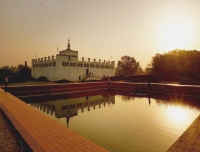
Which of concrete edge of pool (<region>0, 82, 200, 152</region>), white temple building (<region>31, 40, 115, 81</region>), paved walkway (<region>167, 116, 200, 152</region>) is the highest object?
white temple building (<region>31, 40, 115, 81</region>)

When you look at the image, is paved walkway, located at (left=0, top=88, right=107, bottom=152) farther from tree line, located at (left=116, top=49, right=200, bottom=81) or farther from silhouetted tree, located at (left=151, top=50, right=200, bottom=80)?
silhouetted tree, located at (left=151, top=50, right=200, bottom=80)

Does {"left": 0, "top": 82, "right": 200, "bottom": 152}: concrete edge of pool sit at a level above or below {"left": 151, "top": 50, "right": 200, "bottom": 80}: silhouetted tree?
below

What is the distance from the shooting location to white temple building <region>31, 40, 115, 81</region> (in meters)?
36.8

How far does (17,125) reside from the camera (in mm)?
5656

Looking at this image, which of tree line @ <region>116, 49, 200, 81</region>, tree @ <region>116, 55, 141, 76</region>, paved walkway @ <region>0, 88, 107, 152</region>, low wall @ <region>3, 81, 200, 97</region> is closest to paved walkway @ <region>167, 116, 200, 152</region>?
paved walkway @ <region>0, 88, 107, 152</region>

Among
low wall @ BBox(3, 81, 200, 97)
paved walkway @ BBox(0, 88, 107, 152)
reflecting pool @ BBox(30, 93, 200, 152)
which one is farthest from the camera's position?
low wall @ BBox(3, 81, 200, 97)

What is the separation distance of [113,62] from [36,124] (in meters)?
43.9

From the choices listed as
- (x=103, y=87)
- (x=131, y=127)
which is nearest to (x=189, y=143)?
(x=131, y=127)

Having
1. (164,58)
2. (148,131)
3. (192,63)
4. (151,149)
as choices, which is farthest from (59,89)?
(164,58)

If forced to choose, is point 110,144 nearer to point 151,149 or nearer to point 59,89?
point 151,149

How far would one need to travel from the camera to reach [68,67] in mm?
37969

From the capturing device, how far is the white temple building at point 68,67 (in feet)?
121

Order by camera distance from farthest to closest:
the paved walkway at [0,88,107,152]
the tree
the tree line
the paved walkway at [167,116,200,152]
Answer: the tree < the tree line < the paved walkway at [167,116,200,152] < the paved walkway at [0,88,107,152]

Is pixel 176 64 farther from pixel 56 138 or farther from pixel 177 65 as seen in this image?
pixel 56 138
